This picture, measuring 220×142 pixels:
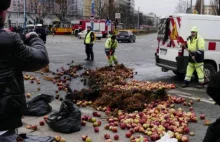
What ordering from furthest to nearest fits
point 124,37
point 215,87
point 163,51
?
point 124,37
point 163,51
point 215,87

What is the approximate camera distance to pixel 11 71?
2.72m

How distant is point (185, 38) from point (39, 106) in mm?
6356

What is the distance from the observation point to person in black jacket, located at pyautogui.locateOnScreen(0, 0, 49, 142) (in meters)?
2.65

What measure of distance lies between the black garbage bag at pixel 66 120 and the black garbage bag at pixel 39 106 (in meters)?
0.89

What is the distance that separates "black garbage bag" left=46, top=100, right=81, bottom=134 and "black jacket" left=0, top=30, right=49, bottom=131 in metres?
3.16

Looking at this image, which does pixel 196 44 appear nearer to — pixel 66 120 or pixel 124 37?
pixel 66 120

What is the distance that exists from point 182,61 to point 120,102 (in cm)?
457

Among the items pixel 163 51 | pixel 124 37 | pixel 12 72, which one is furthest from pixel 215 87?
pixel 124 37

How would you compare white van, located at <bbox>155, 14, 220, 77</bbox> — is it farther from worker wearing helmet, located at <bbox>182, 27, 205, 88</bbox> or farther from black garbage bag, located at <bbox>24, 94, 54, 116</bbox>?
black garbage bag, located at <bbox>24, 94, 54, 116</bbox>

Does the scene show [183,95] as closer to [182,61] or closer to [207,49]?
[182,61]

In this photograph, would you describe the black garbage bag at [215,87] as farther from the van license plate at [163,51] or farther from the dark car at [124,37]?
the dark car at [124,37]

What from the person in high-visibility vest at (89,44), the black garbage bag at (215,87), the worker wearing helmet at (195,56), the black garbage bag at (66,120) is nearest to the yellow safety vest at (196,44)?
the worker wearing helmet at (195,56)

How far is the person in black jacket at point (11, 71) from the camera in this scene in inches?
104

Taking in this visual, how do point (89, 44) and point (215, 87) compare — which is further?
point (89, 44)
